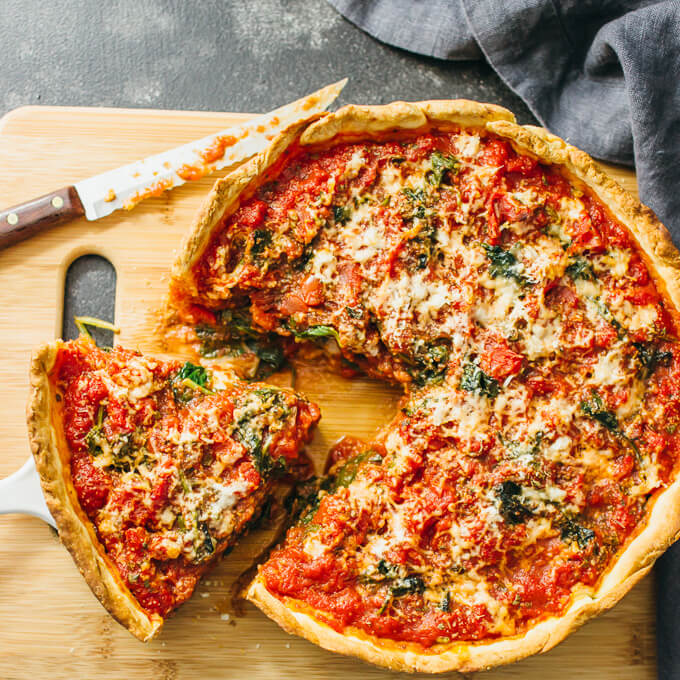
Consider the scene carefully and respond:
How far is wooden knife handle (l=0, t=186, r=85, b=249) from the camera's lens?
14.3 feet

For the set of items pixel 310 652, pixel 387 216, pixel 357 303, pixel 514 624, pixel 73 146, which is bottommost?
pixel 310 652

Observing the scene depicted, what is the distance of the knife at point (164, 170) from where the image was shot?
4453 mm

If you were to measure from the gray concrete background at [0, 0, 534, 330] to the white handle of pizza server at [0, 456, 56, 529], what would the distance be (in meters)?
2.34

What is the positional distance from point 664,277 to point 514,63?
1625mm

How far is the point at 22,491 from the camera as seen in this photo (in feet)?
13.6

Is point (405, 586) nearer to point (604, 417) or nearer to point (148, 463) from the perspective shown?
point (604, 417)

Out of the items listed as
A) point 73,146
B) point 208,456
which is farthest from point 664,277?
point 73,146

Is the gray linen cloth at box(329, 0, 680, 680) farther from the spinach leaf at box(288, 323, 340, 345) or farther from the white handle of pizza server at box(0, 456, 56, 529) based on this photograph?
the white handle of pizza server at box(0, 456, 56, 529)

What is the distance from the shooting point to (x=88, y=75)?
484 cm

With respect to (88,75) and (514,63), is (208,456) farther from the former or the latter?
(514,63)

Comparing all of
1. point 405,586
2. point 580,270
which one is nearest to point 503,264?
point 580,270

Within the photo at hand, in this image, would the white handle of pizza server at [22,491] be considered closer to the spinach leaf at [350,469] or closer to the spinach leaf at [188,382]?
the spinach leaf at [188,382]

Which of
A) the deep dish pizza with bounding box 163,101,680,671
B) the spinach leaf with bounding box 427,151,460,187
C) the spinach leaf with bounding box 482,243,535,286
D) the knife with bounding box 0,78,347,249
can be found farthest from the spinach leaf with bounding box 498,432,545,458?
the knife with bounding box 0,78,347,249

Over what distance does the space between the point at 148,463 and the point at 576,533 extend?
2.23 m
